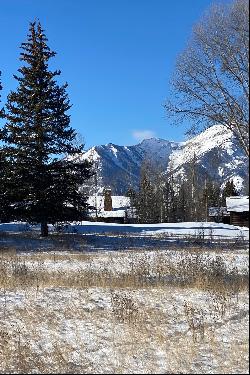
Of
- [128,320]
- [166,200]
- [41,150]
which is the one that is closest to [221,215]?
[166,200]

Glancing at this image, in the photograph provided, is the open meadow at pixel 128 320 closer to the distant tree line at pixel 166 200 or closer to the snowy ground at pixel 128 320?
the snowy ground at pixel 128 320

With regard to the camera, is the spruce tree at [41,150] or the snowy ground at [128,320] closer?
the snowy ground at [128,320]

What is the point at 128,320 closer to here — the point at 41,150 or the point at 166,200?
the point at 41,150

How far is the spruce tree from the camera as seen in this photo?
26.2 metres

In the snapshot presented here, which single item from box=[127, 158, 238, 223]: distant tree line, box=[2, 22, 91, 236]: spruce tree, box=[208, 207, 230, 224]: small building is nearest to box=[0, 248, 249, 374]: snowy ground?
box=[2, 22, 91, 236]: spruce tree

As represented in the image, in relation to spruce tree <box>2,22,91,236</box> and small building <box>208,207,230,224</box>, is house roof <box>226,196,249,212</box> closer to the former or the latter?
spruce tree <box>2,22,91,236</box>

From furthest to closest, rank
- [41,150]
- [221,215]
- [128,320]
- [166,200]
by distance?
[166,200]
[221,215]
[41,150]
[128,320]

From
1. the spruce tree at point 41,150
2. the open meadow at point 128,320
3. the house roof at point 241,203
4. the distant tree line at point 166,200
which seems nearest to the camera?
the house roof at point 241,203

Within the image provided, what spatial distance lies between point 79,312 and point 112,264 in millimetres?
6292

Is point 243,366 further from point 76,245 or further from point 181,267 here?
point 76,245

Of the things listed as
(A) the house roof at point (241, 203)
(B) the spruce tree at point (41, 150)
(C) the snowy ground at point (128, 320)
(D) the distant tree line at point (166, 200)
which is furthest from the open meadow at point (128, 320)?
(D) the distant tree line at point (166, 200)

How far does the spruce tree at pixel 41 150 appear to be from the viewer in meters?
26.2

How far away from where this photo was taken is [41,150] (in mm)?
26828

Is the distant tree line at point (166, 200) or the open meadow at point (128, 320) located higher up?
the distant tree line at point (166, 200)
